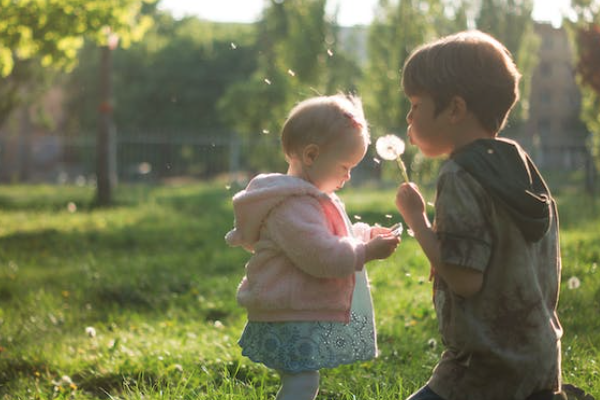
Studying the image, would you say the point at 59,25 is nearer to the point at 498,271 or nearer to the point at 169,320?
the point at 169,320

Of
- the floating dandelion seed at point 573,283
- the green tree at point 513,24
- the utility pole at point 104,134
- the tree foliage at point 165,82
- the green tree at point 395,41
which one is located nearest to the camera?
the floating dandelion seed at point 573,283

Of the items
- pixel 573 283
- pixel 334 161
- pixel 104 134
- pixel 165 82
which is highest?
pixel 334 161

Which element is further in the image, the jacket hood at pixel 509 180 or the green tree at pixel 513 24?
the green tree at pixel 513 24

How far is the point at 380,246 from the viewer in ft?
9.00

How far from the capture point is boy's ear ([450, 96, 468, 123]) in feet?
8.17

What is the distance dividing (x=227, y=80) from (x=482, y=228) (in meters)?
42.0

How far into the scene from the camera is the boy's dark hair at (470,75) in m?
2.46

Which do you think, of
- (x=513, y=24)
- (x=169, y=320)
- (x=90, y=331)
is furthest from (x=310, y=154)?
(x=513, y=24)

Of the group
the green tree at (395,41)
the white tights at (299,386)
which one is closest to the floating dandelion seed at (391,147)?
the white tights at (299,386)

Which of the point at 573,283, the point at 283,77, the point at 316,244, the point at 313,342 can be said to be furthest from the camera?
the point at 283,77

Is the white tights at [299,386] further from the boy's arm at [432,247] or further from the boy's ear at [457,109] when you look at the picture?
the boy's ear at [457,109]

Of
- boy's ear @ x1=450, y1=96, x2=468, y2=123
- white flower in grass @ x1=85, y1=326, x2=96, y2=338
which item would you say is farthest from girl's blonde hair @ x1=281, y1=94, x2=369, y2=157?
white flower in grass @ x1=85, y1=326, x2=96, y2=338

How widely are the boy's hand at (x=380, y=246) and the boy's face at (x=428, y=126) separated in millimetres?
332

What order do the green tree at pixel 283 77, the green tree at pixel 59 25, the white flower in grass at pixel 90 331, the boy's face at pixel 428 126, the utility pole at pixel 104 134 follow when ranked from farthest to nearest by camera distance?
the green tree at pixel 283 77 → the utility pole at pixel 104 134 → the green tree at pixel 59 25 → the white flower in grass at pixel 90 331 → the boy's face at pixel 428 126
